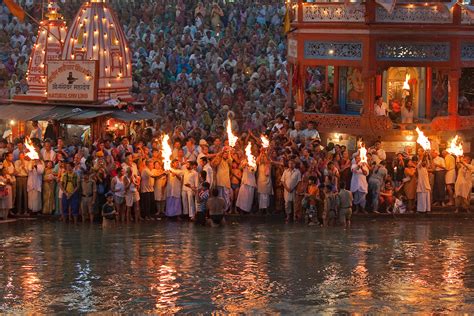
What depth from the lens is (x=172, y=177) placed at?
30656 millimetres

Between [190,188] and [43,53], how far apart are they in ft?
33.7

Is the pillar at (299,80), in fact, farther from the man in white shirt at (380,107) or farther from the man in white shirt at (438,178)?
the man in white shirt at (438,178)

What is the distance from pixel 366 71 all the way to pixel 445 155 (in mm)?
4788

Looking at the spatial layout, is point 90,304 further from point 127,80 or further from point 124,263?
point 127,80

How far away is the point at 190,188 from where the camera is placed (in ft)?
99.6

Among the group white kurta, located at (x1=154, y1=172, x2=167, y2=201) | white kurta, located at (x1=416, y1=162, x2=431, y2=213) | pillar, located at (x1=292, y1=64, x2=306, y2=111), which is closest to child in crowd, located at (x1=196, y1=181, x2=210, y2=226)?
white kurta, located at (x1=154, y1=172, x2=167, y2=201)

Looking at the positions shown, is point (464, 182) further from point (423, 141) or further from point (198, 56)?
point (198, 56)

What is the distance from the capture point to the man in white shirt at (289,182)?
100 ft

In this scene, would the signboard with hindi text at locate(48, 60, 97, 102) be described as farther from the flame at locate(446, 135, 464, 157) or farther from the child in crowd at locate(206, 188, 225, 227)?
the flame at locate(446, 135, 464, 157)

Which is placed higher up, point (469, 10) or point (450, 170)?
point (469, 10)

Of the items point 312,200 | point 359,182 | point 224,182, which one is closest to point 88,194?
point 224,182

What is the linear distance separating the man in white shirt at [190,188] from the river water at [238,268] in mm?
470

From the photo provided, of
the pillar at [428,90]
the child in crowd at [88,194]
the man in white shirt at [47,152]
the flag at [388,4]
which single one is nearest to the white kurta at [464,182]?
the flag at [388,4]

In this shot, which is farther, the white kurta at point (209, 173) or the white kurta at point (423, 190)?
the white kurta at point (423, 190)
